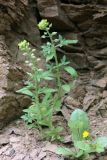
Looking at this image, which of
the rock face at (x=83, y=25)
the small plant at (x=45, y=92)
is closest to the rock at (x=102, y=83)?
the rock face at (x=83, y=25)

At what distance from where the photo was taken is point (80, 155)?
168 cm

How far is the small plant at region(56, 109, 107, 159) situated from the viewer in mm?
1650

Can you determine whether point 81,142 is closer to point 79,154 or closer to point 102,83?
point 79,154

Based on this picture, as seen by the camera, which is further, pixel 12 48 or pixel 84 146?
pixel 12 48

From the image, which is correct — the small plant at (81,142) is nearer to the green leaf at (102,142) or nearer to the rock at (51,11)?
the green leaf at (102,142)

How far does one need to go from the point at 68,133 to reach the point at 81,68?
2.40ft

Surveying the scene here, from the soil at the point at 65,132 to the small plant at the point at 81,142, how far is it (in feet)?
0.19

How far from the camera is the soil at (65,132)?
1.77m

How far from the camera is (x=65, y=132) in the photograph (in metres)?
1.94

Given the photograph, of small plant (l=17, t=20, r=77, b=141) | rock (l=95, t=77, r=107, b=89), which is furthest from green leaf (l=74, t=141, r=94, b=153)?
rock (l=95, t=77, r=107, b=89)

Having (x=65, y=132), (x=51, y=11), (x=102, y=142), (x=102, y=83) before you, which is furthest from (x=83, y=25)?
(x=102, y=142)

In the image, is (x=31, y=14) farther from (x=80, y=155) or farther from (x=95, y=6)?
(x=80, y=155)

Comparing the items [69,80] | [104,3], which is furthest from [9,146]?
[104,3]

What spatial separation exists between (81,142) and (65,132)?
Answer: 0.96 feet
